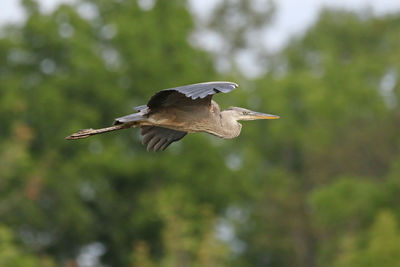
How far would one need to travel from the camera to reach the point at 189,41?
38.8m

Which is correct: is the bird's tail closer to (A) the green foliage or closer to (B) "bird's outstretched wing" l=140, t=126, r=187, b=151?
(B) "bird's outstretched wing" l=140, t=126, r=187, b=151

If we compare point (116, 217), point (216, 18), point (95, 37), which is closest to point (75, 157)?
point (116, 217)

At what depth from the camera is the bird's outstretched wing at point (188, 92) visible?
34.9 ft

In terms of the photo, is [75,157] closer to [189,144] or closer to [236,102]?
[189,144]

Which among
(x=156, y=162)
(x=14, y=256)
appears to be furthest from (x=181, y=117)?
(x=156, y=162)

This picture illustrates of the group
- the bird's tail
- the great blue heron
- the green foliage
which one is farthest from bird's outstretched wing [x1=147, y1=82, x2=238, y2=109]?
the green foliage

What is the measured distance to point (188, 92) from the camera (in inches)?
420

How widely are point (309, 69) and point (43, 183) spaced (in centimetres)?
2332

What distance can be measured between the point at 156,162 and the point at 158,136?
22.2m

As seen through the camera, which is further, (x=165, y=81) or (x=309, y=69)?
(x=309, y=69)

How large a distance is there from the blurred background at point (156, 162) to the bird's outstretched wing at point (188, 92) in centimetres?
1660

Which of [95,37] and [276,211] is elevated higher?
[95,37]

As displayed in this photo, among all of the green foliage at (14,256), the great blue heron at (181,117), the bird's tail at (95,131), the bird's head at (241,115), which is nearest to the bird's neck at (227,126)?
the great blue heron at (181,117)

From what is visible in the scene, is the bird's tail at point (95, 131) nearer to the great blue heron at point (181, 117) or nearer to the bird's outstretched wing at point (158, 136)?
the great blue heron at point (181, 117)
